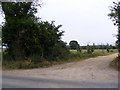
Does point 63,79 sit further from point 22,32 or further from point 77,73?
point 22,32

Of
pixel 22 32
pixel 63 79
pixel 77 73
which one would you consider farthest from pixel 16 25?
pixel 63 79

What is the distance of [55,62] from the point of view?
15.2 metres

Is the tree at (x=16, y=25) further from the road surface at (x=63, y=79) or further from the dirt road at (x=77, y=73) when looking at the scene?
the road surface at (x=63, y=79)

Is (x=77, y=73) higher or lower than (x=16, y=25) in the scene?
lower

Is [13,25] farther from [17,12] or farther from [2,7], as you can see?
[2,7]

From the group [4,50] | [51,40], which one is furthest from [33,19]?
[4,50]

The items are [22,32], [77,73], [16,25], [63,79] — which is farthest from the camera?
[22,32]

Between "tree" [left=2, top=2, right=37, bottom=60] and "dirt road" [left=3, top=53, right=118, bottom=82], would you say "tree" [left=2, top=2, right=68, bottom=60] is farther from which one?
"dirt road" [left=3, top=53, right=118, bottom=82]

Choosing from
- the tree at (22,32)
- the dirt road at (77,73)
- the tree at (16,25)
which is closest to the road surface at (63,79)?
the dirt road at (77,73)

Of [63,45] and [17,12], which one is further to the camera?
[63,45]

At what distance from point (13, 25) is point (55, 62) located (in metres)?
5.52

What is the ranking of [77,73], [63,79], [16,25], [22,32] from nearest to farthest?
1. [63,79]
2. [77,73]
3. [16,25]
4. [22,32]

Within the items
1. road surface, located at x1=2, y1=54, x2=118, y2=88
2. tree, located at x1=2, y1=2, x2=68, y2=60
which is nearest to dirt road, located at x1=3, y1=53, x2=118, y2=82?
road surface, located at x1=2, y1=54, x2=118, y2=88

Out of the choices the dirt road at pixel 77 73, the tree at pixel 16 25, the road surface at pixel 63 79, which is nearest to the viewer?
the road surface at pixel 63 79
